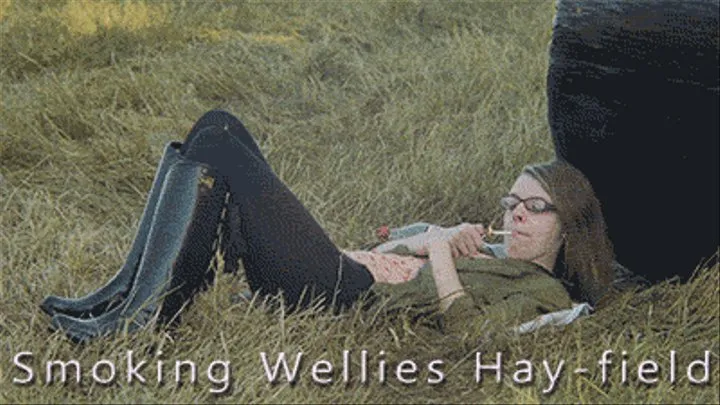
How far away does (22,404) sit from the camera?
2.51 m

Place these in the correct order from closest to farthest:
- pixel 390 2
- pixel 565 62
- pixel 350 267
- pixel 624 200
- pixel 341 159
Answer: pixel 350 267
pixel 624 200
pixel 565 62
pixel 341 159
pixel 390 2

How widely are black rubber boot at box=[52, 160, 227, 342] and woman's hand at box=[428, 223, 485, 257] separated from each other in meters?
0.62

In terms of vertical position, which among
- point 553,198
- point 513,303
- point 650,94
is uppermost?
point 650,94

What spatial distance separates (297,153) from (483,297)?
2095mm

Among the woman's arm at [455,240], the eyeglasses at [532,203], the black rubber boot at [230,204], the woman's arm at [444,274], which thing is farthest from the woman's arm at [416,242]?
the black rubber boot at [230,204]

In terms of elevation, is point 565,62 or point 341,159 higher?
point 565,62

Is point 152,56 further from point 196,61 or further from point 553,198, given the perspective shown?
point 553,198

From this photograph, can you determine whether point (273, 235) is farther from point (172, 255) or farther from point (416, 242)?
point (416, 242)

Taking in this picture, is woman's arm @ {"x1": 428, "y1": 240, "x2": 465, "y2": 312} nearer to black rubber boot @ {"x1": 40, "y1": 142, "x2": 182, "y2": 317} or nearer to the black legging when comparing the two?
the black legging

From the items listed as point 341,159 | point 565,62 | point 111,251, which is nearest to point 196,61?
point 341,159

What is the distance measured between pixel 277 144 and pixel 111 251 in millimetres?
1501

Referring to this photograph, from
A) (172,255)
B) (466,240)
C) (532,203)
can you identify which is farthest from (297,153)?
(172,255)

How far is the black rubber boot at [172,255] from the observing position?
109 inches

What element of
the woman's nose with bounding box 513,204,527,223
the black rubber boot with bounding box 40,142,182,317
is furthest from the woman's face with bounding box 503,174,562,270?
the black rubber boot with bounding box 40,142,182,317
